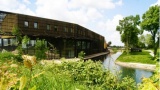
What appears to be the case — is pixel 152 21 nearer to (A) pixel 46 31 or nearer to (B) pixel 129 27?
(B) pixel 129 27

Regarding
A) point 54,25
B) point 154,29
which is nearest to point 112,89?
point 54,25

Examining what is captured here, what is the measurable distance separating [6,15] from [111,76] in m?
28.3

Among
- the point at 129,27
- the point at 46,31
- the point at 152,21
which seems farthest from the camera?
the point at 129,27

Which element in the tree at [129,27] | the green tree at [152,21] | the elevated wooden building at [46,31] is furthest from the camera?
the tree at [129,27]

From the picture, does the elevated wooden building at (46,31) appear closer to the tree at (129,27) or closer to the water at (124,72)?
the water at (124,72)

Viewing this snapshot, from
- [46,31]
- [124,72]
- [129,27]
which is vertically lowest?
[124,72]

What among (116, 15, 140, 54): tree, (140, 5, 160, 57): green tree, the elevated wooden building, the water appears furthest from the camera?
(116, 15, 140, 54): tree

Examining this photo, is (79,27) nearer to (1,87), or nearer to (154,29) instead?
Result: (154,29)

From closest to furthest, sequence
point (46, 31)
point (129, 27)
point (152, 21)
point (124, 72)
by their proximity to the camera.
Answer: point (124, 72) < point (46, 31) < point (152, 21) < point (129, 27)

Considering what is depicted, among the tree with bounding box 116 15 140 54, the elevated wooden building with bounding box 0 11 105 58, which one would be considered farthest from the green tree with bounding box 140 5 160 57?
the elevated wooden building with bounding box 0 11 105 58

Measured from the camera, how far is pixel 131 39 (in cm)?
6047

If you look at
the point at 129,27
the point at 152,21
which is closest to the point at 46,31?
the point at 152,21

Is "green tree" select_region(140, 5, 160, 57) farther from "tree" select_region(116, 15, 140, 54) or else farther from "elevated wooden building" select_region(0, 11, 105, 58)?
"elevated wooden building" select_region(0, 11, 105, 58)

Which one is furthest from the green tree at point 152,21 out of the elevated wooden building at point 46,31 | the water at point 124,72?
the water at point 124,72
